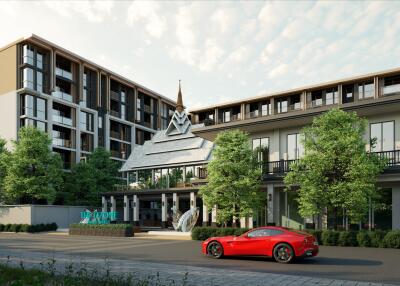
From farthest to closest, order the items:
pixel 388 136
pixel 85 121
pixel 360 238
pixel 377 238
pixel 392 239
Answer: pixel 85 121 → pixel 388 136 → pixel 360 238 → pixel 377 238 → pixel 392 239

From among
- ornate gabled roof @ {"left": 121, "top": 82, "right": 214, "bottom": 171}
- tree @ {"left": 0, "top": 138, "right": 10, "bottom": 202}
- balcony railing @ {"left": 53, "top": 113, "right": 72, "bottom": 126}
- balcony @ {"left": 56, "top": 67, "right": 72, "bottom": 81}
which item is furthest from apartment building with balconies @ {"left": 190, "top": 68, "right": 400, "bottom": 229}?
balcony @ {"left": 56, "top": 67, "right": 72, "bottom": 81}

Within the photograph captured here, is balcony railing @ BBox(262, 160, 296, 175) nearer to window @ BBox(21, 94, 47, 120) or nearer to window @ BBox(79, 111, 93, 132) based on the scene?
window @ BBox(21, 94, 47, 120)

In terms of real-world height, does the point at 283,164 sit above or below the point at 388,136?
below

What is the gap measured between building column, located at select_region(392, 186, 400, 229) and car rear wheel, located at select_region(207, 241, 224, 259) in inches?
596

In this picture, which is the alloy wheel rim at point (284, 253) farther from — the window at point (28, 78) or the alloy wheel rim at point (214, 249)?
the window at point (28, 78)

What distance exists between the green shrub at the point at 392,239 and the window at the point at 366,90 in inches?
688

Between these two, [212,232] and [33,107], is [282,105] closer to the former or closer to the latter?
[212,232]

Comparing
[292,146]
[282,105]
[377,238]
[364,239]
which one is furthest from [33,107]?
[377,238]

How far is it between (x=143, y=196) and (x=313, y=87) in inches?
838

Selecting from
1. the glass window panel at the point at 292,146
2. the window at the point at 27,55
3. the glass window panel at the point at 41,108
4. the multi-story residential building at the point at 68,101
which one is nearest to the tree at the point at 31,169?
the multi-story residential building at the point at 68,101

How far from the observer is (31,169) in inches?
1785

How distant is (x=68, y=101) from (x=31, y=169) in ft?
55.0

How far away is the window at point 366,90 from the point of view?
36156mm

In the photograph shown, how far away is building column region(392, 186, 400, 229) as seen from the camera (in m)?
26.4
